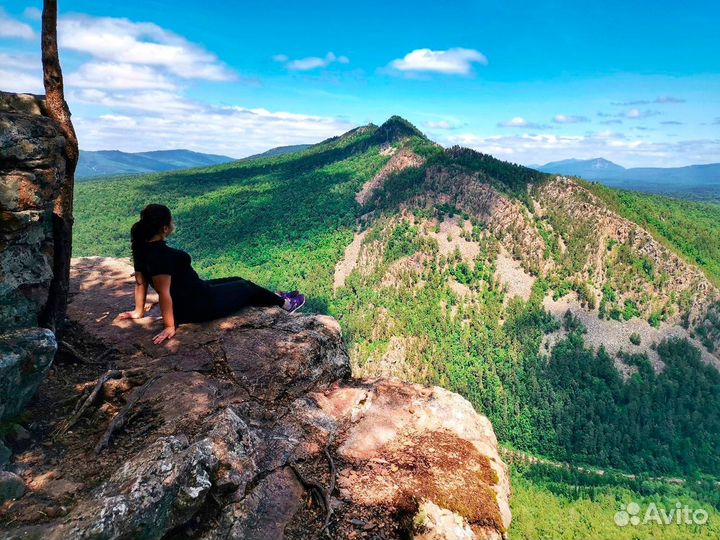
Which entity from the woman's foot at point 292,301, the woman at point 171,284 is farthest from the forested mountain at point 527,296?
the woman at point 171,284

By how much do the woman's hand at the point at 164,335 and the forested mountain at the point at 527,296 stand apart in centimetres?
8855

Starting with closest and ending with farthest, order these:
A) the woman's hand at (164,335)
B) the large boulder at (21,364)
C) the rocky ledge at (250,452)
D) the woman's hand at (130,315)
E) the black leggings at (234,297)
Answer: the rocky ledge at (250,452) < the large boulder at (21,364) < the woman's hand at (164,335) < the woman's hand at (130,315) < the black leggings at (234,297)

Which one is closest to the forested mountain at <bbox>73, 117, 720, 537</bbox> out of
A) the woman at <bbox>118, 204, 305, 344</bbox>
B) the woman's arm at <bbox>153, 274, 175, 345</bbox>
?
the woman at <bbox>118, 204, 305, 344</bbox>

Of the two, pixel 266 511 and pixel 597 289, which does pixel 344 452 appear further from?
pixel 597 289

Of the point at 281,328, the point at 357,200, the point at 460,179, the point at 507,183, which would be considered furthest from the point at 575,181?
the point at 281,328

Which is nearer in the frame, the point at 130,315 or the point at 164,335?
the point at 164,335

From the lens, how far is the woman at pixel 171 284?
8070 mm

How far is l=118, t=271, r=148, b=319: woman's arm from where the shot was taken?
899 centimetres

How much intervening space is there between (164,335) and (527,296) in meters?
123

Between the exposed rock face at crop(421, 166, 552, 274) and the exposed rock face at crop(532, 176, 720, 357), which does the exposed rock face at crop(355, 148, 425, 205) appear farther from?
the exposed rock face at crop(532, 176, 720, 357)

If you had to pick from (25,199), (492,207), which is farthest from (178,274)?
(492,207)

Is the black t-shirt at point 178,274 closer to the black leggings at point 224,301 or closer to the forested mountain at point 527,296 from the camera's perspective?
the black leggings at point 224,301

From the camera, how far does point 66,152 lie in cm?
791

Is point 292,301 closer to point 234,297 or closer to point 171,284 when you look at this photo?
point 234,297
